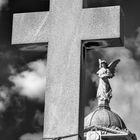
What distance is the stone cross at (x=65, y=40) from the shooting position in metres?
8.06

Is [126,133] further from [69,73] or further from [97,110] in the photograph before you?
[69,73]

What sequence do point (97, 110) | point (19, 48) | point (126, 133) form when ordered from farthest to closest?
point (97, 110) → point (126, 133) → point (19, 48)

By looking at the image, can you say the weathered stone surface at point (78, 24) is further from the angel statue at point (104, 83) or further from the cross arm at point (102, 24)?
the angel statue at point (104, 83)

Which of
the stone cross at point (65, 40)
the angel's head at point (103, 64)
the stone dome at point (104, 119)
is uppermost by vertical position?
the angel's head at point (103, 64)

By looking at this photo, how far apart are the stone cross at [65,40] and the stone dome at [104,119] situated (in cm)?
2021

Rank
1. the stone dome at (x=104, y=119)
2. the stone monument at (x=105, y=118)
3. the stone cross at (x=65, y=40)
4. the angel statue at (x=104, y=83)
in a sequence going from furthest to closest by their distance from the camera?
the stone dome at (x=104, y=119)
the angel statue at (x=104, y=83)
the stone monument at (x=105, y=118)
the stone cross at (x=65, y=40)

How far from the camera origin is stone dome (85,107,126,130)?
29042 mm

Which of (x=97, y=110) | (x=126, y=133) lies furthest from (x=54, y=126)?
(x=97, y=110)

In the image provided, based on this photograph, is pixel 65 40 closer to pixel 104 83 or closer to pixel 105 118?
pixel 105 118

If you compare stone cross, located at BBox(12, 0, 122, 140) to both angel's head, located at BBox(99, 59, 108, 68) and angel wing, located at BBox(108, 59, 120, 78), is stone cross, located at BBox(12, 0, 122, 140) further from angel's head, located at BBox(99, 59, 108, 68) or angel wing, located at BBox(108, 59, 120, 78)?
angel's head, located at BBox(99, 59, 108, 68)

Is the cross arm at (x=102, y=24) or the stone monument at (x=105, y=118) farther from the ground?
the stone monument at (x=105, y=118)

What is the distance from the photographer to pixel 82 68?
8.34m

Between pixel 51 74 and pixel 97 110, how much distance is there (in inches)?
862

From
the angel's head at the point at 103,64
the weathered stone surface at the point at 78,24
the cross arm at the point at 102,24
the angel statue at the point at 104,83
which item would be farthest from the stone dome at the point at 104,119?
the cross arm at the point at 102,24
